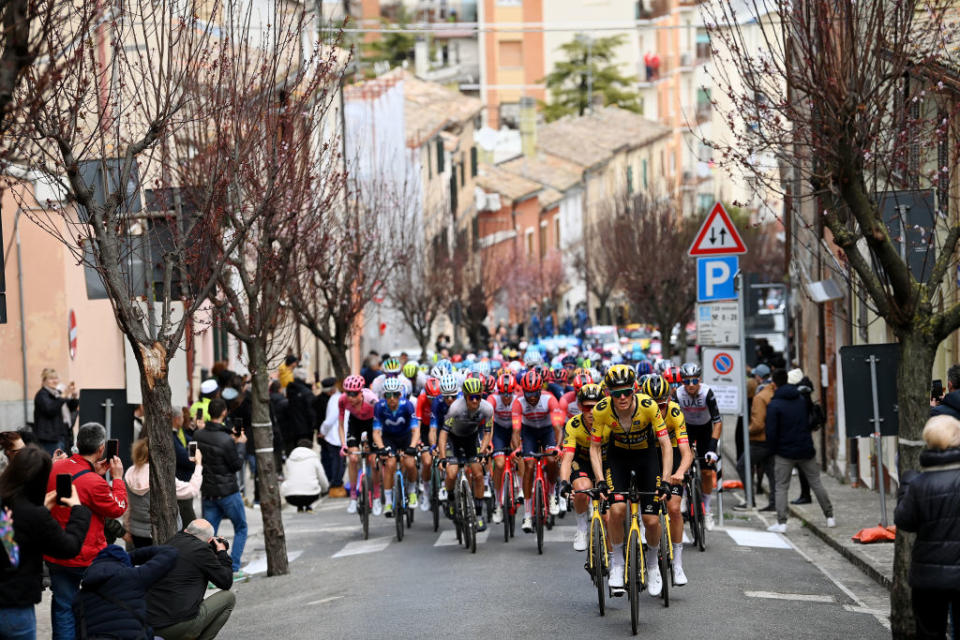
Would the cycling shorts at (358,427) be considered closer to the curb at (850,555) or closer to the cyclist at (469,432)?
the cyclist at (469,432)

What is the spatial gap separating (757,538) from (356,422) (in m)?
5.29

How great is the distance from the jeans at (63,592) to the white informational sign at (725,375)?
11.1m

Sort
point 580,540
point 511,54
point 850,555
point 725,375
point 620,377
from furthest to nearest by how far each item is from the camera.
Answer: point 511,54
point 725,375
point 850,555
point 580,540
point 620,377

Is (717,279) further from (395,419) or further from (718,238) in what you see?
(395,419)

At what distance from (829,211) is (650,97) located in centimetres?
9956

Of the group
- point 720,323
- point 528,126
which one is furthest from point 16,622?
point 528,126

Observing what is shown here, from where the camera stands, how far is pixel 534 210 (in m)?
81.8

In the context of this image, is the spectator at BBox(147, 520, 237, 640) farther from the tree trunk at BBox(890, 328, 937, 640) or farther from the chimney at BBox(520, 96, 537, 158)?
the chimney at BBox(520, 96, 537, 158)

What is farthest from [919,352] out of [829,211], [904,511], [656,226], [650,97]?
[650,97]

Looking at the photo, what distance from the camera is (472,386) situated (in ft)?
55.4

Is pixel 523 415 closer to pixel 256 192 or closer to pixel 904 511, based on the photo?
pixel 256 192

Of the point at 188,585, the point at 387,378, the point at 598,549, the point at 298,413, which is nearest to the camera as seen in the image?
the point at 188,585

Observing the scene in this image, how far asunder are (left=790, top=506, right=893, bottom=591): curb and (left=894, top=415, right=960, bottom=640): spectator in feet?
11.5

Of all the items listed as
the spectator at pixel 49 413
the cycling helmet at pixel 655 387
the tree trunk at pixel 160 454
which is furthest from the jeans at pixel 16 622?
the spectator at pixel 49 413
